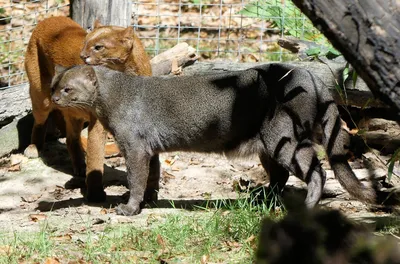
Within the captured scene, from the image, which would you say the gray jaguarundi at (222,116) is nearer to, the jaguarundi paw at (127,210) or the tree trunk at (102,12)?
the jaguarundi paw at (127,210)

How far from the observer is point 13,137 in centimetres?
876

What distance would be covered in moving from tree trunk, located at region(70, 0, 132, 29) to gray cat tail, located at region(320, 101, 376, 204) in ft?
10.5

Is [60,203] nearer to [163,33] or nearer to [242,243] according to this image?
[242,243]

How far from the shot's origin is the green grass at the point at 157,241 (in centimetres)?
512

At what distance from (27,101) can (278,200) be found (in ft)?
12.1

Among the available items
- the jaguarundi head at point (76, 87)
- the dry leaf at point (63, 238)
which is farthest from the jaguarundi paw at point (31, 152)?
the dry leaf at point (63, 238)

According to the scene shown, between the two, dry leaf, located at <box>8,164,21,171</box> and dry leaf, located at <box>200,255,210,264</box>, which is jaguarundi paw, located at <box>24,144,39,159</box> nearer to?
dry leaf, located at <box>8,164,21,171</box>

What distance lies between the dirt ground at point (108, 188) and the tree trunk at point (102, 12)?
5.09ft

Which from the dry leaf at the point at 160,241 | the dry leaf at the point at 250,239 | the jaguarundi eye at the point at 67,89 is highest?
the jaguarundi eye at the point at 67,89

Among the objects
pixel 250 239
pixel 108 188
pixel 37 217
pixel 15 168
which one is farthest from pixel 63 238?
pixel 15 168

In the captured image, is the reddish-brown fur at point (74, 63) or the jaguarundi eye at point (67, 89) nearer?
the jaguarundi eye at point (67, 89)

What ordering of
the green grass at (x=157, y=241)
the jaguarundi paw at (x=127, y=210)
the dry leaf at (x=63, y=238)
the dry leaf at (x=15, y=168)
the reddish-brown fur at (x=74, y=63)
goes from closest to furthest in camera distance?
the green grass at (x=157, y=241), the dry leaf at (x=63, y=238), the jaguarundi paw at (x=127, y=210), the reddish-brown fur at (x=74, y=63), the dry leaf at (x=15, y=168)

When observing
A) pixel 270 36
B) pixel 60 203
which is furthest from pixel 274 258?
pixel 270 36

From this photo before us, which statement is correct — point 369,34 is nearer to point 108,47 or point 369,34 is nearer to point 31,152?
point 108,47
